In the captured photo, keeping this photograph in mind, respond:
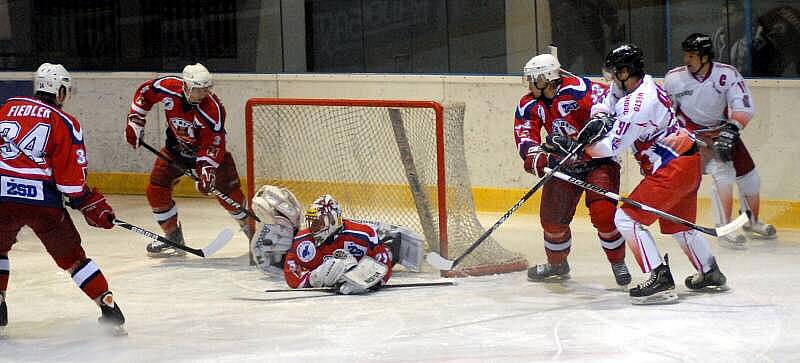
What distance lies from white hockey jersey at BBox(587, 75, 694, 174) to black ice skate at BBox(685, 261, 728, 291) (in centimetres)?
50

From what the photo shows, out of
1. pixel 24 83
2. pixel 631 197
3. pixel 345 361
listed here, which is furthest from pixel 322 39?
pixel 345 361

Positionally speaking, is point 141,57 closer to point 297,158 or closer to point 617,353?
point 297,158

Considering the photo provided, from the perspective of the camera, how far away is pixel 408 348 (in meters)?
4.79

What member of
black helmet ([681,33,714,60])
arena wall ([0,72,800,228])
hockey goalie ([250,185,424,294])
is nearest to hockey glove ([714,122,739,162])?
black helmet ([681,33,714,60])

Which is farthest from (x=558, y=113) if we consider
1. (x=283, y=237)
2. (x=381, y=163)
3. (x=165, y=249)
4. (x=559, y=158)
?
(x=165, y=249)

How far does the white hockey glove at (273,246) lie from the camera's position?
6.05 m

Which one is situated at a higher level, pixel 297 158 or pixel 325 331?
pixel 297 158

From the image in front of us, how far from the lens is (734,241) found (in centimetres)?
652

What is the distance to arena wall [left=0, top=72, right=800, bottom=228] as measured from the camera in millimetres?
6984

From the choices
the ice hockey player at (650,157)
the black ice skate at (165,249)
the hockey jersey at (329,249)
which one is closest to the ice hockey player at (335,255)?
the hockey jersey at (329,249)

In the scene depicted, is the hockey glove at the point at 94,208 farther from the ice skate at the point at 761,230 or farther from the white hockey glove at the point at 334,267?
the ice skate at the point at 761,230

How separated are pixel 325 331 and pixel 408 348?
0.43 m

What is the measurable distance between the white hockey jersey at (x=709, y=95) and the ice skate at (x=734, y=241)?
21.3 inches

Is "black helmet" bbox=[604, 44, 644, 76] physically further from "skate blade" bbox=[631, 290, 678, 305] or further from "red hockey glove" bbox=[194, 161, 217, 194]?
"red hockey glove" bbox=[194, 161, 217, 194]
